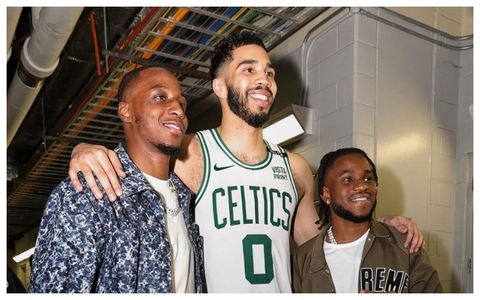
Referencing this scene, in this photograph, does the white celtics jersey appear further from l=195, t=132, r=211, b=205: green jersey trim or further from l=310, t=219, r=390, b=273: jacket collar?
l=310, t=219, r=390, b=273: jacket collar

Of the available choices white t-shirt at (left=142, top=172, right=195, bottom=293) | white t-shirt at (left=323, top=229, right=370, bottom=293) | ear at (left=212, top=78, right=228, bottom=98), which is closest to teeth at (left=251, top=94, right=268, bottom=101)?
ear at (left=212, top=78, right=228, bottom=98)

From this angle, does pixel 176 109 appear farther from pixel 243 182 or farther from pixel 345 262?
Answer: pixel 345 262

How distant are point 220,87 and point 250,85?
0.50 ft

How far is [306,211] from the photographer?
83.9 inches

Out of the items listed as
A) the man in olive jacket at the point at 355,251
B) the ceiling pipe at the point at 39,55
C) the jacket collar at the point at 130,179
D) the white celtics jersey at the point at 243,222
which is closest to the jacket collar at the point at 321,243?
the man in olive jacket at the point at 355,251

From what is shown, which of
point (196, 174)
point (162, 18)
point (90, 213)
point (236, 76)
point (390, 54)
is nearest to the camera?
point (90, 213)

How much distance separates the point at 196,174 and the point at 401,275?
0.94m

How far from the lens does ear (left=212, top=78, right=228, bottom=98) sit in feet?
6.61

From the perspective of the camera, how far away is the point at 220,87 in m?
2.03

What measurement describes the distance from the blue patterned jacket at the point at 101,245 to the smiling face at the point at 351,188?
918mm

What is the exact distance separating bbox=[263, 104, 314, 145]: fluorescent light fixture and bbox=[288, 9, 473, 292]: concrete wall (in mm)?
75
